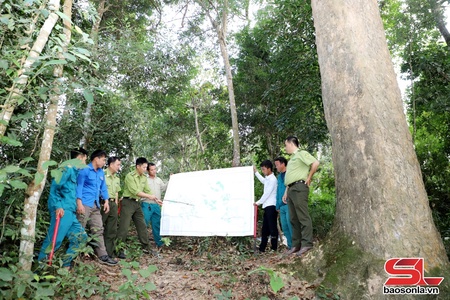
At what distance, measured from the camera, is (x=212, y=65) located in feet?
47.0

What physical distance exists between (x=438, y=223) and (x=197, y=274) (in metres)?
5.47

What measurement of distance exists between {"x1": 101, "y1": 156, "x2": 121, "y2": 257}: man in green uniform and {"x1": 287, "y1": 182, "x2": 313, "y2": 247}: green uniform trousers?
2989 millimetres

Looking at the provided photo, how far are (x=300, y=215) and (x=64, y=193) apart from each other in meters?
3.26

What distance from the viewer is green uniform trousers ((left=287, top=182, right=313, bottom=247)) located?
4.90m

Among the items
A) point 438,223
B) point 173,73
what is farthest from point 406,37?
point 173,73

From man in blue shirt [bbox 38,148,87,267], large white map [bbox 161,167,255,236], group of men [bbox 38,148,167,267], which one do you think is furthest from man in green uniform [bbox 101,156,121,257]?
man in blue shirt [bbox 38,148,87,267]

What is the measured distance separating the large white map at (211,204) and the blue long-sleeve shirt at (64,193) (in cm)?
220

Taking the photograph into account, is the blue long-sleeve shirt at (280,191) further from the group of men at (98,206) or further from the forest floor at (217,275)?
the group of men at (98,206)

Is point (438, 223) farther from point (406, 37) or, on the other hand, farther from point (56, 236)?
point (56, 236)

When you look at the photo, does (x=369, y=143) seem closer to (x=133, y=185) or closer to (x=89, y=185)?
(x=89, y=185)

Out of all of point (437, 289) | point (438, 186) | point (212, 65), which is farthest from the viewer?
point (212, 65)

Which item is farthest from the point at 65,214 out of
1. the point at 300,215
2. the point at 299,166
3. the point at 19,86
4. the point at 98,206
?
the point at 299,166

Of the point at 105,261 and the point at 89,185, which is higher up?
the point at 89,185

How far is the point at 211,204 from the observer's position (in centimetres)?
630
